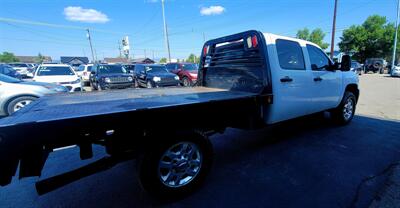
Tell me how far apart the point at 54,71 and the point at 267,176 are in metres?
10.9

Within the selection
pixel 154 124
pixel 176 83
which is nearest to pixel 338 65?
pixel 154 124

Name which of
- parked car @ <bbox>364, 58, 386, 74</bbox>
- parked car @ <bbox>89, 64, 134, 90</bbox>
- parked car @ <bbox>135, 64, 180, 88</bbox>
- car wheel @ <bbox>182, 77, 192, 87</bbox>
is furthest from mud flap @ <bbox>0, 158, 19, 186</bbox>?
parked car @ <bbox>364, 58, 386, 74</bbox>

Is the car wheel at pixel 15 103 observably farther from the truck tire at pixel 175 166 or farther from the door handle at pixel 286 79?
the door handle at pixel 286 79

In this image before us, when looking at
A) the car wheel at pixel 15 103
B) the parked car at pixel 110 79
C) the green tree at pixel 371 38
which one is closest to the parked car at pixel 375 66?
the green tree at pixel 371 38

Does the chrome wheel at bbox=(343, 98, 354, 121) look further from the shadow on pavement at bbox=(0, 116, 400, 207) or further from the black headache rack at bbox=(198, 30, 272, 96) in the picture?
the black headache rack at bbox=(198, 30, 272, 96)

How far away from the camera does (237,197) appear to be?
8.62 ft

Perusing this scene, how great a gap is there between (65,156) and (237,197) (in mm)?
3201

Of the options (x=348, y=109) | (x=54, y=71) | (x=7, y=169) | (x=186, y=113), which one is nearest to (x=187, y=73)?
(x=54, y=71)

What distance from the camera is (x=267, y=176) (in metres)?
3.11

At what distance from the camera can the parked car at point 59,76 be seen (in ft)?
31.5

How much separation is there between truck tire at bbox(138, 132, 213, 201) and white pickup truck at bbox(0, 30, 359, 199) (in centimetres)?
1

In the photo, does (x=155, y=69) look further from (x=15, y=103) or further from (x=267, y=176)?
(x=267, y=176)

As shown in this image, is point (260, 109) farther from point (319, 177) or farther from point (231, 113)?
point (319, 177)

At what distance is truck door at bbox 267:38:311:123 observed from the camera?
136 inches
